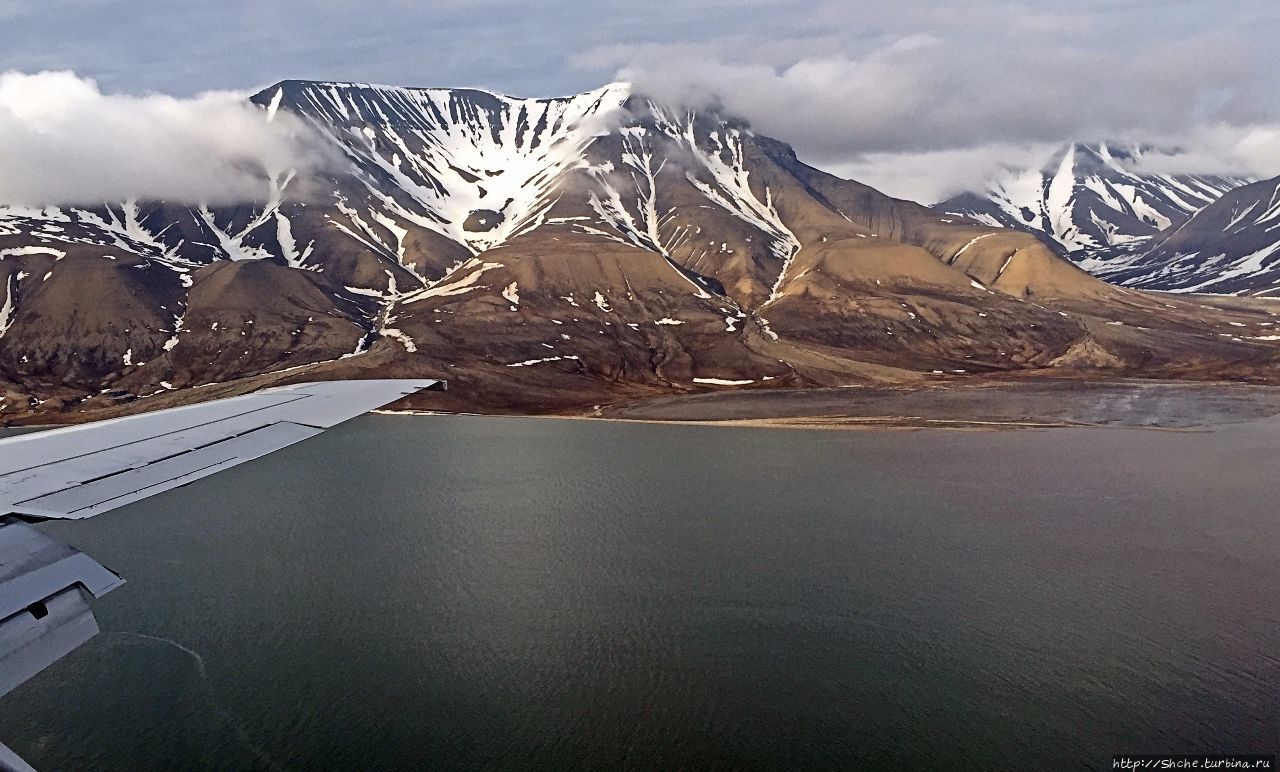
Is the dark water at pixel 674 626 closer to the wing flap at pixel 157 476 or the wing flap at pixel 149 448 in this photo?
the wing flap at pixel 149 448

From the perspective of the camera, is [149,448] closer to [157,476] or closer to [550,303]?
[157,476]

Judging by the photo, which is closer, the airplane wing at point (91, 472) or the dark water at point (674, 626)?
the airplane wing at point (91, 472)

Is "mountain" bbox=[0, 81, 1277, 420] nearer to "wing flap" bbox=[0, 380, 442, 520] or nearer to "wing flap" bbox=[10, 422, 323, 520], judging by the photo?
"wing flap" bbox=[0, 380, 442, 520]

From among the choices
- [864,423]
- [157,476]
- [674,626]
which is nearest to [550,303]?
→ [864,423]

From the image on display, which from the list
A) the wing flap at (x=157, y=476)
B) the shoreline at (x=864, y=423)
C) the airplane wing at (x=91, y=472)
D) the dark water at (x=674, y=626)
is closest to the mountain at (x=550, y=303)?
the shoreline at (x=864, y=423)

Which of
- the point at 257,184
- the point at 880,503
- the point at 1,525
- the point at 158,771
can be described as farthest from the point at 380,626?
the point at 257,184

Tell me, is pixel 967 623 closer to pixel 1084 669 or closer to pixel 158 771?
pixel 1084 669

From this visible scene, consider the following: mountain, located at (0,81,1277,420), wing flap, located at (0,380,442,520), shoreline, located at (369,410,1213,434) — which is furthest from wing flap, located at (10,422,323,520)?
mountain, located at (0,81,1277,420)
